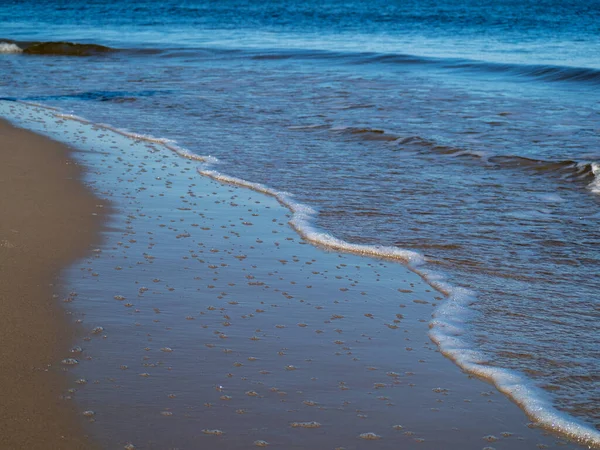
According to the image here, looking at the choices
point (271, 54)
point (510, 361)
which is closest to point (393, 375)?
point (510, 361)

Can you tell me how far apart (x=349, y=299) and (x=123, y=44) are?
2212 cm

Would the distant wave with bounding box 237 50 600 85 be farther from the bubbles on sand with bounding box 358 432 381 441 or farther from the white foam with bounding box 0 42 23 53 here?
the bubbles on sand with bounding box 358 432 381 441

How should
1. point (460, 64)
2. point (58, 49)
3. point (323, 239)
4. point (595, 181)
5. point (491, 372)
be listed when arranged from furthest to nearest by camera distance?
point (58, 49)
point (460, 64)
point (595, 181)
point (323, 239)
point (491, 372)

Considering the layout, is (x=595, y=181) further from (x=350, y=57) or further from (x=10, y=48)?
(x=10, y=48)

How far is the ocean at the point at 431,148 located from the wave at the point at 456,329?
0.4 inches

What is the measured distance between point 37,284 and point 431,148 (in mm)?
5590

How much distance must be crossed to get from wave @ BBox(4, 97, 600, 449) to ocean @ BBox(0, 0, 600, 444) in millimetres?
11

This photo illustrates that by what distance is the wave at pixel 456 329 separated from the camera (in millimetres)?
3184

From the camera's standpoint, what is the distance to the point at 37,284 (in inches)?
174

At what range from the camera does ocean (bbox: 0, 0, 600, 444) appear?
13.7 feet

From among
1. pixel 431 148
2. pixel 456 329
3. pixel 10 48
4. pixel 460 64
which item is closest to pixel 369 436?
pixel 456 329

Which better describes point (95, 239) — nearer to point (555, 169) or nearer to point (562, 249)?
point (562, 249)

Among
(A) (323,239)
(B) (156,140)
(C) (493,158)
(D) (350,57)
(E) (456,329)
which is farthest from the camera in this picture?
(D) (350,57)

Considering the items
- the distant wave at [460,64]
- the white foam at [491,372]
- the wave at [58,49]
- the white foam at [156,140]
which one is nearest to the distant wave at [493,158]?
the white foam at [156,140]
